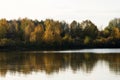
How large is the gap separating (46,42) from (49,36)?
10.8 ft

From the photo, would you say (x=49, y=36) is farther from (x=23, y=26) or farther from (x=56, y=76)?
(x=56, y=76)

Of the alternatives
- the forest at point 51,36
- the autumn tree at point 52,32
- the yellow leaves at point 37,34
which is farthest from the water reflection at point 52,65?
the autumn tree at point 52,32

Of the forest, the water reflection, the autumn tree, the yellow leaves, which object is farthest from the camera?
the autumn tree

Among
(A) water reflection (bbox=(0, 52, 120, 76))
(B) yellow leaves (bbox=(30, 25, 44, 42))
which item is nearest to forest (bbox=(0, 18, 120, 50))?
(B) yellow leaves (bbox=(30, 25, 44, 42))

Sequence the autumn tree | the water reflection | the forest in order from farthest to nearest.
→ the autumn tree < the forest < the water reflection

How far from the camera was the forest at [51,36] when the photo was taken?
10562cm

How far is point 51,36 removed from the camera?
367 feet

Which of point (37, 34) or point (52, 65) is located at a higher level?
point (37, 34)

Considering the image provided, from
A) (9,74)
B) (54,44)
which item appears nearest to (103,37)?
(54,44)

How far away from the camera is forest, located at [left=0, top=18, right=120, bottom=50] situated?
106 m

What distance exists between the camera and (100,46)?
11312 cm

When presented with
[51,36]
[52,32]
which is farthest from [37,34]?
[52,32]

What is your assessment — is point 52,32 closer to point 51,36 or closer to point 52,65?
point 51,36

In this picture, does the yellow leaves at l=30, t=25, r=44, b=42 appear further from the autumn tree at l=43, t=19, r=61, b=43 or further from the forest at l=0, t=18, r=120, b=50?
the autumn tree at l=43, t=19, r=61, b=43
